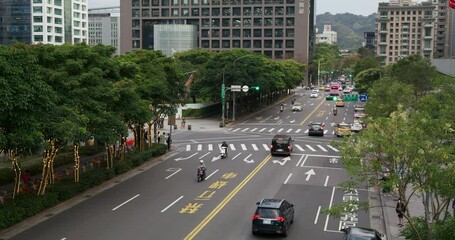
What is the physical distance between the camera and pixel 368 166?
18.0 metres

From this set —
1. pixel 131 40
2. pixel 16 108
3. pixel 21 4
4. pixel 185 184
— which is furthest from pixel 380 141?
pixel 131 40

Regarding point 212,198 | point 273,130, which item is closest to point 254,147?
point 273,130

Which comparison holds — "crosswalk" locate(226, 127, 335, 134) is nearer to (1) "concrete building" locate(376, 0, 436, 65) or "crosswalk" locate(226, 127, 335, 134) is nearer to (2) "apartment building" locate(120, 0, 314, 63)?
(2) "apartment building" locate(120, 0, 314, 63)

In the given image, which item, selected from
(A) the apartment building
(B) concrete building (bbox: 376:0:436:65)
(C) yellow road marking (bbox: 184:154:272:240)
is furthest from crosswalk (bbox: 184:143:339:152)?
(B) concrete building (bbox: 376:0:436:65)

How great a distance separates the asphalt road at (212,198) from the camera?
23109mm

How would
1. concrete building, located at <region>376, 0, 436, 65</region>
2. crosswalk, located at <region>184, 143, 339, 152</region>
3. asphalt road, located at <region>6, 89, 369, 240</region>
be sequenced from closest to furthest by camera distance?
asphalt road, located at <region>6, 89, 369, 240</region>, crosswalk, located at <region>184, 143, 339, 152</region>, concrete building, located at <region>376, 0, 436, 65</region>

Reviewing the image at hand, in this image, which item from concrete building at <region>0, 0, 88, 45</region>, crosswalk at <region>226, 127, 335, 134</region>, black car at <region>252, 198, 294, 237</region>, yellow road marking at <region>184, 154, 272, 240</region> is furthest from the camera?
concrete building at <region>0, 0, 88, 45</region>

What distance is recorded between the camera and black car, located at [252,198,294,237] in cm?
2191

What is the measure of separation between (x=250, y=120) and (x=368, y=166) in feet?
203

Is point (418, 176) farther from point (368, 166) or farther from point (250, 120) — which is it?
point (250, 120)

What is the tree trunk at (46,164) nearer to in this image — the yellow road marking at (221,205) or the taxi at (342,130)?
the yellow road marking at (221,205)

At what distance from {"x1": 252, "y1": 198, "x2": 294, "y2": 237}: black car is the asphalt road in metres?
0.55

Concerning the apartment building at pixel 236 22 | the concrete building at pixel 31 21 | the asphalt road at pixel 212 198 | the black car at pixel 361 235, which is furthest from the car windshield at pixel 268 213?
the apartment building at pixel 236 22

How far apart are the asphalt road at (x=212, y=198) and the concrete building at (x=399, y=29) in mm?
155318
